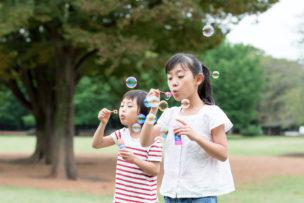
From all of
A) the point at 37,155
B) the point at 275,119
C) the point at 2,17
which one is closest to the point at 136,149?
the point at 2,17

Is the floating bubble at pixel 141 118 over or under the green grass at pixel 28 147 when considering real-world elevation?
over

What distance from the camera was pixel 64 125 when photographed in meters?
19.4

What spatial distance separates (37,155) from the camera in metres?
26.4

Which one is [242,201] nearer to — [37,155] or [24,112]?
[37,155]

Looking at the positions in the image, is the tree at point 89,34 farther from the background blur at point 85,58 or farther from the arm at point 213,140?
the arm at point 213,140

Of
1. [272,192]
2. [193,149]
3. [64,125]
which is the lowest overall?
[272,192]

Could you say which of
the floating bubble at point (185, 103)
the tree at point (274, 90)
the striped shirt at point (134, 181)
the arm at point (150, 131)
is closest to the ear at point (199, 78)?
the floating bubble at point (185, 103)

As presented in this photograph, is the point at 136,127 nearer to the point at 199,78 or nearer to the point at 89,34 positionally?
the point at 199,78

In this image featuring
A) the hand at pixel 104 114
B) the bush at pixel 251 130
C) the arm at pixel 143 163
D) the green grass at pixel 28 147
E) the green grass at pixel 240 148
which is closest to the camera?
the arm at pixel 143 163

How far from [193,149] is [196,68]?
452 mm

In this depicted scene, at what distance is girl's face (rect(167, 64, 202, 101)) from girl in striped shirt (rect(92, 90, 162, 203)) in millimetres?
740

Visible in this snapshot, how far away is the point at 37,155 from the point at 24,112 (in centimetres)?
4497

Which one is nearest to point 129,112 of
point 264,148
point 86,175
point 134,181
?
point 134,181

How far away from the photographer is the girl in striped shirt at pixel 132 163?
4066 millimetres
